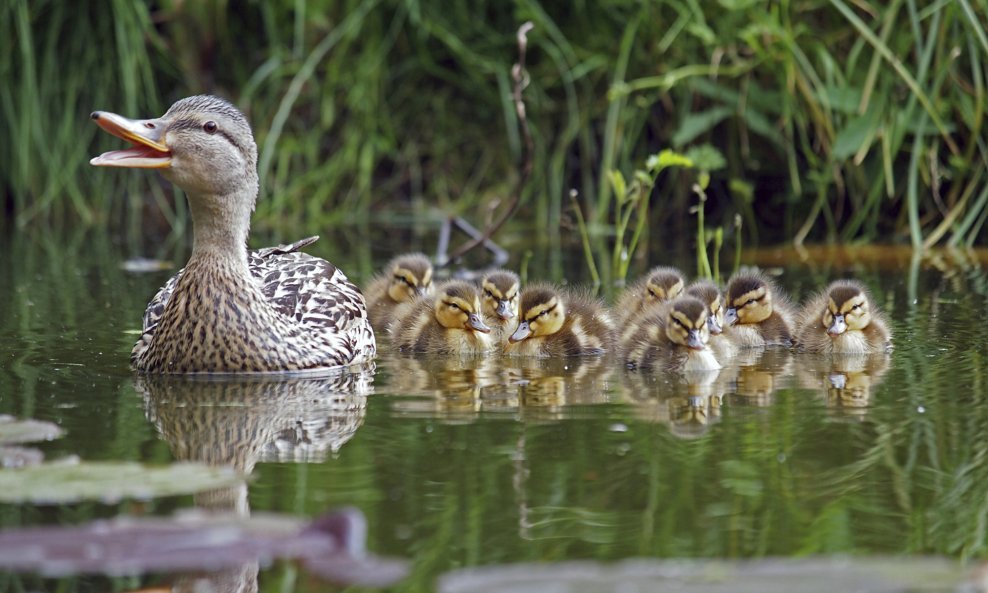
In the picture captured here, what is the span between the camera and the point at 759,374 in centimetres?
487

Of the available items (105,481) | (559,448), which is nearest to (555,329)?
(559,448)

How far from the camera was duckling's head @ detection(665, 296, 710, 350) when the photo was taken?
16.0ft

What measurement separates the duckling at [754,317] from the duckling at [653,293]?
0.77 ft

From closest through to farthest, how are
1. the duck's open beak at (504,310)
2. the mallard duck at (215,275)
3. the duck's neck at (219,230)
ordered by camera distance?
1. the mallard duck at (215,275)
2. the duck's neck at (219,230)
3. the duck's open beak at (504,310)

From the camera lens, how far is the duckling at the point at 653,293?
572 cm

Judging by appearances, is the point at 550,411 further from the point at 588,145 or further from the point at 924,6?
the point at 588,145

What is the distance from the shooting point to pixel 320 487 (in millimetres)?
3254

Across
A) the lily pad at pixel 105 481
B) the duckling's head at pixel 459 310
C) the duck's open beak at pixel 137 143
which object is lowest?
the lily pad at pixel 105 481

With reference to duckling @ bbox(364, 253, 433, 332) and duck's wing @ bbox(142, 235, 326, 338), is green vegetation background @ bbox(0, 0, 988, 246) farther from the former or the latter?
duck's wing @ bbox(142, 235, 326, 338)

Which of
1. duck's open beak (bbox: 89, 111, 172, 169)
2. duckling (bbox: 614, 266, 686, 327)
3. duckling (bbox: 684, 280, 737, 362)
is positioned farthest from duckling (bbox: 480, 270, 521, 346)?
duck's open beak (bbox: 89, 111, 172, 169)

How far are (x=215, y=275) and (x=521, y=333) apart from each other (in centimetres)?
111

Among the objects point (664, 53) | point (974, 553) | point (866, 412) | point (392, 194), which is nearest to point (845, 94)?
point (664, 53)

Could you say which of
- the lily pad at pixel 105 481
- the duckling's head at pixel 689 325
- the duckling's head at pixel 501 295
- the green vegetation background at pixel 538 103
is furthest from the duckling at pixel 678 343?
the green vegetation background at pixel 538 103

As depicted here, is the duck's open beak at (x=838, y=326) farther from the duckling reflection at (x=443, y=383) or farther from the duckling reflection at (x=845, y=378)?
the duckling reflection at (x=443, y=383)
